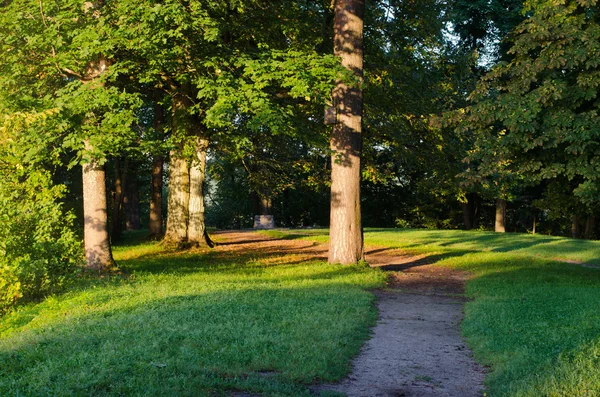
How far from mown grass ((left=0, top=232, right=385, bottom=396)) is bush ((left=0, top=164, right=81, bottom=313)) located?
0.48 meters

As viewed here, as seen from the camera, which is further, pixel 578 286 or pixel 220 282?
pixel 578 286

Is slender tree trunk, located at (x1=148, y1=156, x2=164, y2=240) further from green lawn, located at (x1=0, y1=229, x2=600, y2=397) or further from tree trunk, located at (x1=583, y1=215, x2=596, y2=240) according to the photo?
tree trunk, located at (x1=583, y1=215, x2=596, y2=240)

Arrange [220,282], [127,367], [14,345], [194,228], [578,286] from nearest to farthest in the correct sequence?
[127,367] < [14,345] < [220,282] < [578,286] < [194,228]

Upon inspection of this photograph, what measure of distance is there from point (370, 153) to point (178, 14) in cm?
986

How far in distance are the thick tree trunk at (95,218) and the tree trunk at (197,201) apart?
269 inches

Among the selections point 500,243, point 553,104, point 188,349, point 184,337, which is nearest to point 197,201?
point 553,104

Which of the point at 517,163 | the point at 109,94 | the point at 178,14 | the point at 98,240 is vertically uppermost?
the point at 178,14

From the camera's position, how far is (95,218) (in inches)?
602

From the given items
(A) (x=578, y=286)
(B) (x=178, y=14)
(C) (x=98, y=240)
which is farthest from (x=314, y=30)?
(A) (x=578, y=286)

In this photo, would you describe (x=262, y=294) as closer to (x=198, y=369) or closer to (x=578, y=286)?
(x=198, y=369)

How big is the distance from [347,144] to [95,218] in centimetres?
662

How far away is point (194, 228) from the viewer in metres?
23.6

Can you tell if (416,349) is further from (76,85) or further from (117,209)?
(117,209)

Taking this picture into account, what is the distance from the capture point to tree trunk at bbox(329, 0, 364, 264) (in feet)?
55.5
